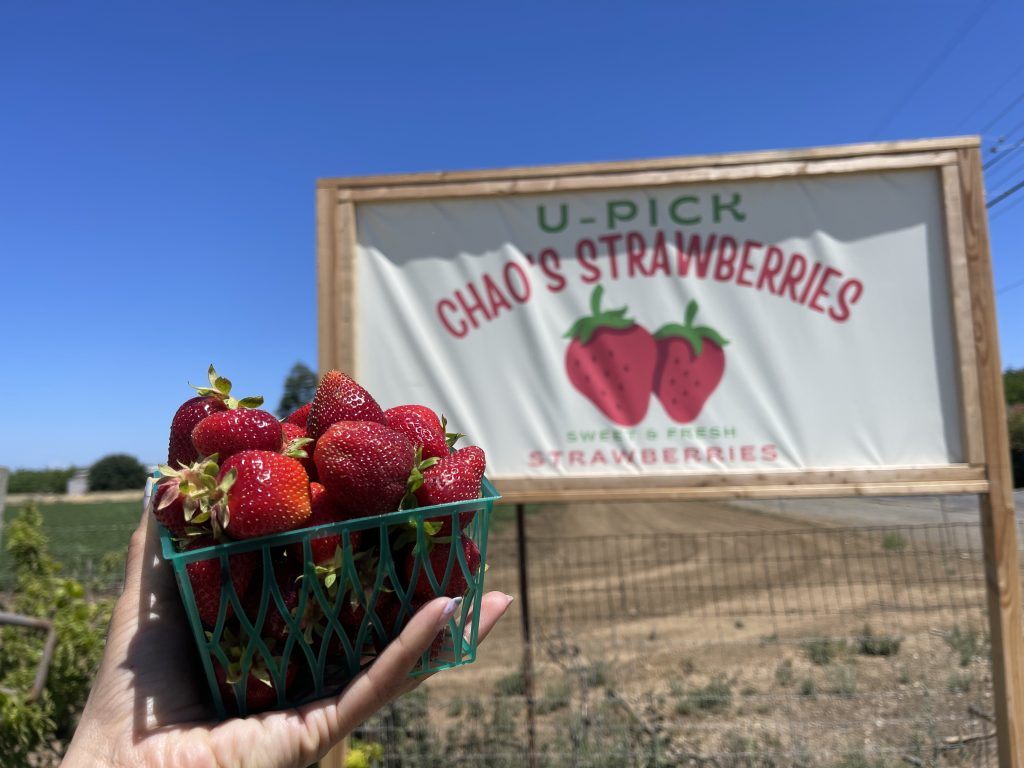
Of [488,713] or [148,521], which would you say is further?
[488,713]

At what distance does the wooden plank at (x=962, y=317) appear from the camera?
3076 millimetres

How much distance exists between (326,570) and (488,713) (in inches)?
181

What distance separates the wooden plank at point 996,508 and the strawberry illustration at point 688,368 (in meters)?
1.10

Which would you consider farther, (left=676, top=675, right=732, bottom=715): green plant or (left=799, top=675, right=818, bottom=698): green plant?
(left=799, top=675, right=818, bottom=698): green plant

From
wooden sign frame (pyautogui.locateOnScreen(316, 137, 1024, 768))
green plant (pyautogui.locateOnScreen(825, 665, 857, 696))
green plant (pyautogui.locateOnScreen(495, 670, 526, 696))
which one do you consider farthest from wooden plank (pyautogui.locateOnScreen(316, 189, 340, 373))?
green plant (pyautogui.locateOnScreen(825, 665, 857, 696))

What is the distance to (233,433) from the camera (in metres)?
1.31

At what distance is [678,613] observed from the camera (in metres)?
8.77

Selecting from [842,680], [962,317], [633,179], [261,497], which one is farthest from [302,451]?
[842,680]

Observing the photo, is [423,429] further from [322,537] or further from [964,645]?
[964,645]

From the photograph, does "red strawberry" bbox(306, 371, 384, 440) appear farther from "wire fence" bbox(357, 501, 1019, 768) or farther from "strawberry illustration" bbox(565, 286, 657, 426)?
"wire fence" bbox(357, 501, 1019, 768)

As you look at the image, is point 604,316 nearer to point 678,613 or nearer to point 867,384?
point 867,384

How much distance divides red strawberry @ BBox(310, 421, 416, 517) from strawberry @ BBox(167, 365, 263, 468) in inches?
10.1

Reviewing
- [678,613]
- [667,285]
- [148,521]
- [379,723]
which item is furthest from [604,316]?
[678,613]

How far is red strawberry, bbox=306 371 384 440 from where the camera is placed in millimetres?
1460
